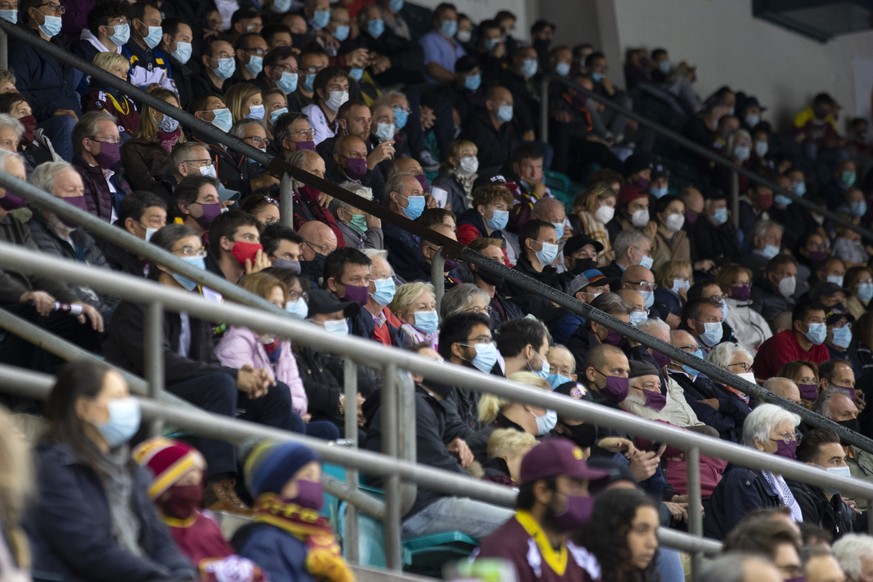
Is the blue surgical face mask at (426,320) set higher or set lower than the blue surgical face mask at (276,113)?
lower

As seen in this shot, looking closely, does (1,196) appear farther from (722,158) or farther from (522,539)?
(722,158)

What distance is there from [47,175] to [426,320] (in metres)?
1.92

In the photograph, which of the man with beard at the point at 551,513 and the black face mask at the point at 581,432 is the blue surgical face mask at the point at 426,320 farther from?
the man with beard at the point at 551,513

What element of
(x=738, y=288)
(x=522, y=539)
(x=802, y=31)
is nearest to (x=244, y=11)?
(x=738, y=288)

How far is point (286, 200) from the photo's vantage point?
8.32 m

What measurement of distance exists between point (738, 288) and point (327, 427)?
6.56 metres

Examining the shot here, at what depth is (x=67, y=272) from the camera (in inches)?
173

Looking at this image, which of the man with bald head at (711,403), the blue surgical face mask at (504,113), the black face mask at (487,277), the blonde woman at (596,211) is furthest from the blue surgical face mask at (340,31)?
the man with bald head at (711,403)

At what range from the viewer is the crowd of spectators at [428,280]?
15.3 feet

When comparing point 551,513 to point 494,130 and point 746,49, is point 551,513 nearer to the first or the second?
point 494,130

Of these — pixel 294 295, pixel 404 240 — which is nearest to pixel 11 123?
pixel 294 295

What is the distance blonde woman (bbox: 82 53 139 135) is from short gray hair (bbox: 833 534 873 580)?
4644 millimetres

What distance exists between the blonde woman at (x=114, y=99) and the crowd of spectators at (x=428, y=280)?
0.8 inches

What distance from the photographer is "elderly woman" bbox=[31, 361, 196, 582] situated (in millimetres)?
4156
